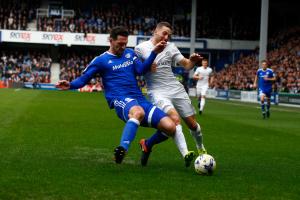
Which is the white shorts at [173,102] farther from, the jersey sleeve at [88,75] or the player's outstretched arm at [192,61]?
the jersey sleeve at [88,75]

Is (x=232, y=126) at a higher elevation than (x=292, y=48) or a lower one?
lower

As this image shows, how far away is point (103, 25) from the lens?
6322cm

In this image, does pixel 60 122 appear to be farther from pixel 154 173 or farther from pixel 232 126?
pixel 154 173

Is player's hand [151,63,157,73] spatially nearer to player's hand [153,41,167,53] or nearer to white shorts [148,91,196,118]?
white shorts [148,91,196,118]

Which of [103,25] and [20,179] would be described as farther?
[103,25]

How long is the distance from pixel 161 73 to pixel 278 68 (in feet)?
121

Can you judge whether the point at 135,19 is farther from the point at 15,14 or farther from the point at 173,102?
the point at 173,102

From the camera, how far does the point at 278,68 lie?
44531 millimetres

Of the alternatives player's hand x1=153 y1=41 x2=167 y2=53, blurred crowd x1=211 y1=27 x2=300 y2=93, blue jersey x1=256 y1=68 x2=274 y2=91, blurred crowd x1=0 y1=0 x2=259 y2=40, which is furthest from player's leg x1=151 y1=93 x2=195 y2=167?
blurred crowd x1=0 y1=0 x2=259 y2=40

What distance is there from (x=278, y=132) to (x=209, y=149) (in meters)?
5.18

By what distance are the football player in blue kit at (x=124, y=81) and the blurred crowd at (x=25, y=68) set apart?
50700 mm

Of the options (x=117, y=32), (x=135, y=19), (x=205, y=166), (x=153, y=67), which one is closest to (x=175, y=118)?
(x=153, y=67)

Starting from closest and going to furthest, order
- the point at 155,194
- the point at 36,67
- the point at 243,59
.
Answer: the point at 155,194 < the point at 243,59 < the point at 36,67

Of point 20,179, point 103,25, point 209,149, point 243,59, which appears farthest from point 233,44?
point 20,179
